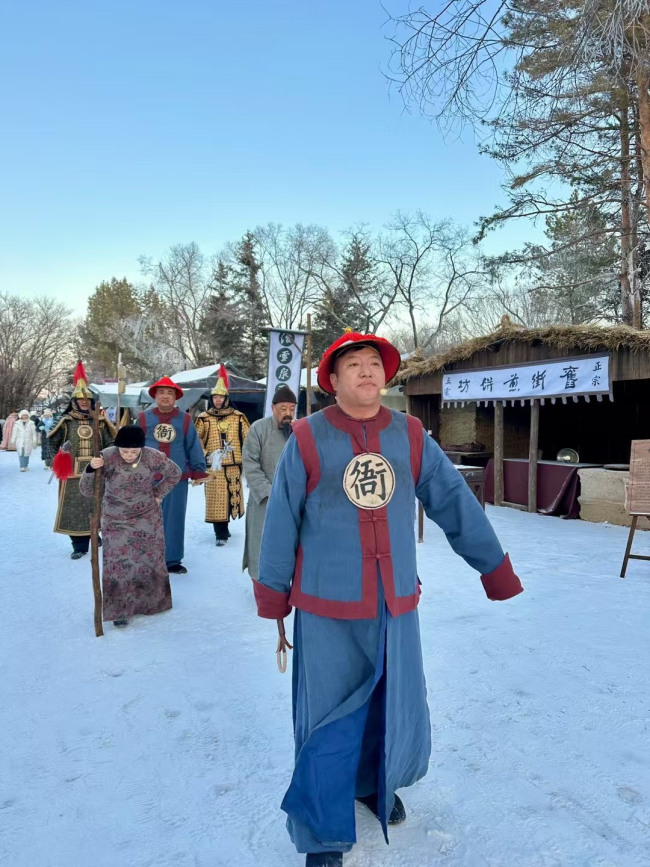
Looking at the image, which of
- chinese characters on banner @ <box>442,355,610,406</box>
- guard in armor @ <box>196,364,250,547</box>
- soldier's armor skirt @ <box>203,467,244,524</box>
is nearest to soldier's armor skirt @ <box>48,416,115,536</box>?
guard in armor @ <box>196,364,250,547</box>

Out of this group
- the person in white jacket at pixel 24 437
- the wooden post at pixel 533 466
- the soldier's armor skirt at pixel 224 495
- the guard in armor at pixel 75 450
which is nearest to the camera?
the guard in armor at pixel 75 450

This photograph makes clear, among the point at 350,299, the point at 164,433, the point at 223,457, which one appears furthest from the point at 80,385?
the point at 350,299

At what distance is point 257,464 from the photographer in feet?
15.5

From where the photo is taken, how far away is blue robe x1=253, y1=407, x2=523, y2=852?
1.89 m

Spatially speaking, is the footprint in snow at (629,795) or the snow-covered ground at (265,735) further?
the footprint in snow at (629,795)

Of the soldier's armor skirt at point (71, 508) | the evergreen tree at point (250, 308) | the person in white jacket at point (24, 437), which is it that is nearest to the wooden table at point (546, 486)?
the soldier's armor skirt at point (71, 508)

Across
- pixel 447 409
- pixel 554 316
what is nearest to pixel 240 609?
pixel 447 409

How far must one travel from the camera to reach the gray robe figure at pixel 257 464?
464cm

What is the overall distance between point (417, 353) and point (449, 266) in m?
20.5

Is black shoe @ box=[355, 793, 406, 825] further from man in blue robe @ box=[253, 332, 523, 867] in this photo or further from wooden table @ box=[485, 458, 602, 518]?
wooden table @ box=[485, 458, 602, 518]

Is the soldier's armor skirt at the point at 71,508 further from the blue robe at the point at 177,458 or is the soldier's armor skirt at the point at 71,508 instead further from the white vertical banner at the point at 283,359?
the white vertical banner at the point at 283,359

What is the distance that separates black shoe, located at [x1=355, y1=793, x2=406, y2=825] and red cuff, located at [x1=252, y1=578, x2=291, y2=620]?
2.65 feet

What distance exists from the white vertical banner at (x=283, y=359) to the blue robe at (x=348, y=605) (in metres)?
8.41

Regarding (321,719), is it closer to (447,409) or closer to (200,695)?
(200,695)
